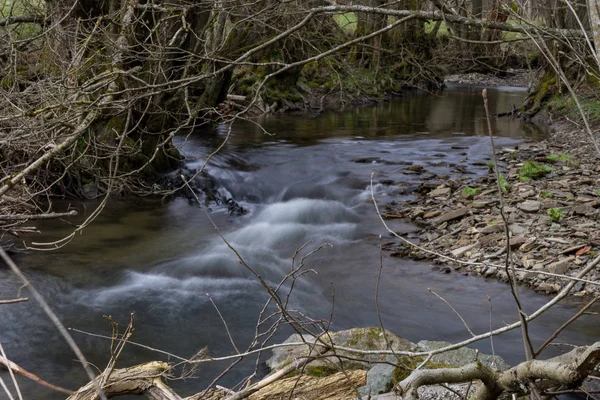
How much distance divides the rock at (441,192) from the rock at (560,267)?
355 centimetres

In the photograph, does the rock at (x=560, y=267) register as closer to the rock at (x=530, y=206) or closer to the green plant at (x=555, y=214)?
the green plant at (x=555, y=214)

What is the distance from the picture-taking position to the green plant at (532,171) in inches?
407

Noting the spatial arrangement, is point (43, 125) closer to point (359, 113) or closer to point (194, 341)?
point (194, 341)

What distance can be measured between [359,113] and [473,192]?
11.8 metres

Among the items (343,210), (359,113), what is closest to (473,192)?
(343,210)

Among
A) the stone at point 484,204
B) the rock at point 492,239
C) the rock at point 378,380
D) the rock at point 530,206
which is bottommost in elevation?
the rock at point 492,239

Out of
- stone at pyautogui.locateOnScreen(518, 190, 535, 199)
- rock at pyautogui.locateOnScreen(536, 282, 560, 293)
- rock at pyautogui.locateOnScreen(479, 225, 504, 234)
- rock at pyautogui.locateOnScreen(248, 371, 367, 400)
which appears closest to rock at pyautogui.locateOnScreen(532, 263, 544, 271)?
rock at pyautogui.locateOnScreen(536, 282, 560, 293)

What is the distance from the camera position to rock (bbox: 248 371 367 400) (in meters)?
3.82

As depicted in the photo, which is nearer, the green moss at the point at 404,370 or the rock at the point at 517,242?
the green moss at the point at 404,370

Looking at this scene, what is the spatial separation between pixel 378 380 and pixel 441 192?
21.7 feet

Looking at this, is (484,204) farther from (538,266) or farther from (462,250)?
(538,266)

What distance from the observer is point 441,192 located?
1034cm

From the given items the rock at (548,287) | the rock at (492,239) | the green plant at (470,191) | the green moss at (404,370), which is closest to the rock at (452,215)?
the green plant at (470,191)

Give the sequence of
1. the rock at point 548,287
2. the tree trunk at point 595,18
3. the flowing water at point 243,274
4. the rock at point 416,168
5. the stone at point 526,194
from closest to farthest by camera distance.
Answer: the tree trunk at point 595,18
the flowing water at point 243,274
the rock at point 548,287
the stone at point 526,194
the rock at point 416,168
